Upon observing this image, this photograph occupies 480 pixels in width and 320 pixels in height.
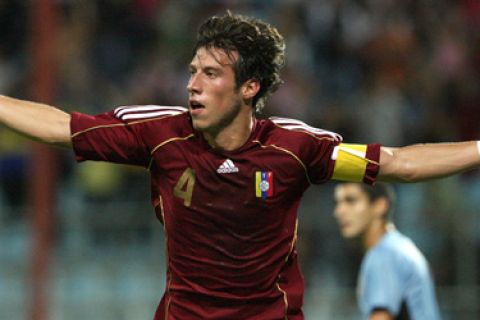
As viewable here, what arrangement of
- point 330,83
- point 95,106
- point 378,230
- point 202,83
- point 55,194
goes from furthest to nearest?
point 330,83
point 95,106
point 55,194
point 378,230
point 202,83

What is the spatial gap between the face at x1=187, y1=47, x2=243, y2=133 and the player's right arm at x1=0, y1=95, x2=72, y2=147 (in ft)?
1.61

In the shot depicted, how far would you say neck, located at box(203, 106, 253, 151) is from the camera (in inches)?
186

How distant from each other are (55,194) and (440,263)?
9.52 feet

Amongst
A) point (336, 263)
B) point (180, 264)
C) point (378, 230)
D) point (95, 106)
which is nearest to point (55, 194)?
point (95, 106)

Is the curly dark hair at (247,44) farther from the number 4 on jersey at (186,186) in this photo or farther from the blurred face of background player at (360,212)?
the blurred face of background player at (360,212)

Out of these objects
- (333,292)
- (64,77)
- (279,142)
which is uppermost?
(64,77)

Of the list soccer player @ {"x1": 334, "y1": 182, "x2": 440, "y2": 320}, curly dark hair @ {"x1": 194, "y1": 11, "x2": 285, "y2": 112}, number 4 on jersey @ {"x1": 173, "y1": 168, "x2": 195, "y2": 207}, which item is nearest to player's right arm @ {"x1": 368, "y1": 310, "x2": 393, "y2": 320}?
soccer player @ {"x1": 334, "y1": 182, "x2": 440, "y2": 320}

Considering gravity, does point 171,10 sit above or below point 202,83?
above

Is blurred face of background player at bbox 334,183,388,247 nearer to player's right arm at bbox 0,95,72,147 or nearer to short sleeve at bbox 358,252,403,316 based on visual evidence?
short sleeve at bbox 358,252,403,316

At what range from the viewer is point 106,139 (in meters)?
4.61

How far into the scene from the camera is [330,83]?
10547mm

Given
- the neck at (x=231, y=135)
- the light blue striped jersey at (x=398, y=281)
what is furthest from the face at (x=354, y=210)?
the neck at (x=231, y=135)

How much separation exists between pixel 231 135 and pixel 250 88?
0.71ft

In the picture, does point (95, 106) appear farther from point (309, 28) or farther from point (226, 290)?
point (226, 290)
